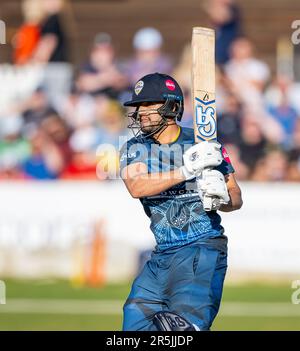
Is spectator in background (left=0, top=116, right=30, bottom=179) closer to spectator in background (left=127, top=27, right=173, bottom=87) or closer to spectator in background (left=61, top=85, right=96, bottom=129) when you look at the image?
spectator in background (left=61, top=85, right=96, bottom=129)

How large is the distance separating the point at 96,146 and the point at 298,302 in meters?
3.87

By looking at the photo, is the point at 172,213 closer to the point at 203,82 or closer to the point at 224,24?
the point at 203,82

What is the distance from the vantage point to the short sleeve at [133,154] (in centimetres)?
654

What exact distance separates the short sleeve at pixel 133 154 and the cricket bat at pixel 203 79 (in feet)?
1.32

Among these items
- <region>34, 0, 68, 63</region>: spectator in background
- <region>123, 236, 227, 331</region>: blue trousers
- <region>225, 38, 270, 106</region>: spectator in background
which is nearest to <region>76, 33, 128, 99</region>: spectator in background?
<region>34, 0, 68, 63</region>: spectator in background

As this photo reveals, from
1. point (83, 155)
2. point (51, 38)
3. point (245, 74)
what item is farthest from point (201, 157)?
point (51, 38)

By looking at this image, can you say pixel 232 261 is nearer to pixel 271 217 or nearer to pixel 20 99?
pixel 271 217

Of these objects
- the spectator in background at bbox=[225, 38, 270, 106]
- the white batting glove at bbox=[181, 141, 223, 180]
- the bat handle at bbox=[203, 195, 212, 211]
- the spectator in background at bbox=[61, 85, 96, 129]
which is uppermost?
the spectator in background at bbox=[225, 38, 270, 106]

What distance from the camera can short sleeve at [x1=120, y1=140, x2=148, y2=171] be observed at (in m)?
6.54

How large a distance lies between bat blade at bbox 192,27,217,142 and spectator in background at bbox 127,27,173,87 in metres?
7.83

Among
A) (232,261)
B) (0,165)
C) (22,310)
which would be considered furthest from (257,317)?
(0,165)

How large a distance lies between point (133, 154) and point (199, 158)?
569 millimetres

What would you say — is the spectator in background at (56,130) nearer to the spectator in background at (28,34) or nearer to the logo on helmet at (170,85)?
the spectator in background at (28,34)

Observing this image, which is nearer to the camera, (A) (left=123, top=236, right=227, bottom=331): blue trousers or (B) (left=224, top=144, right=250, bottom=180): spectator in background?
(A) (left=123, top=236, right=227, bottom=331): blue trousers
